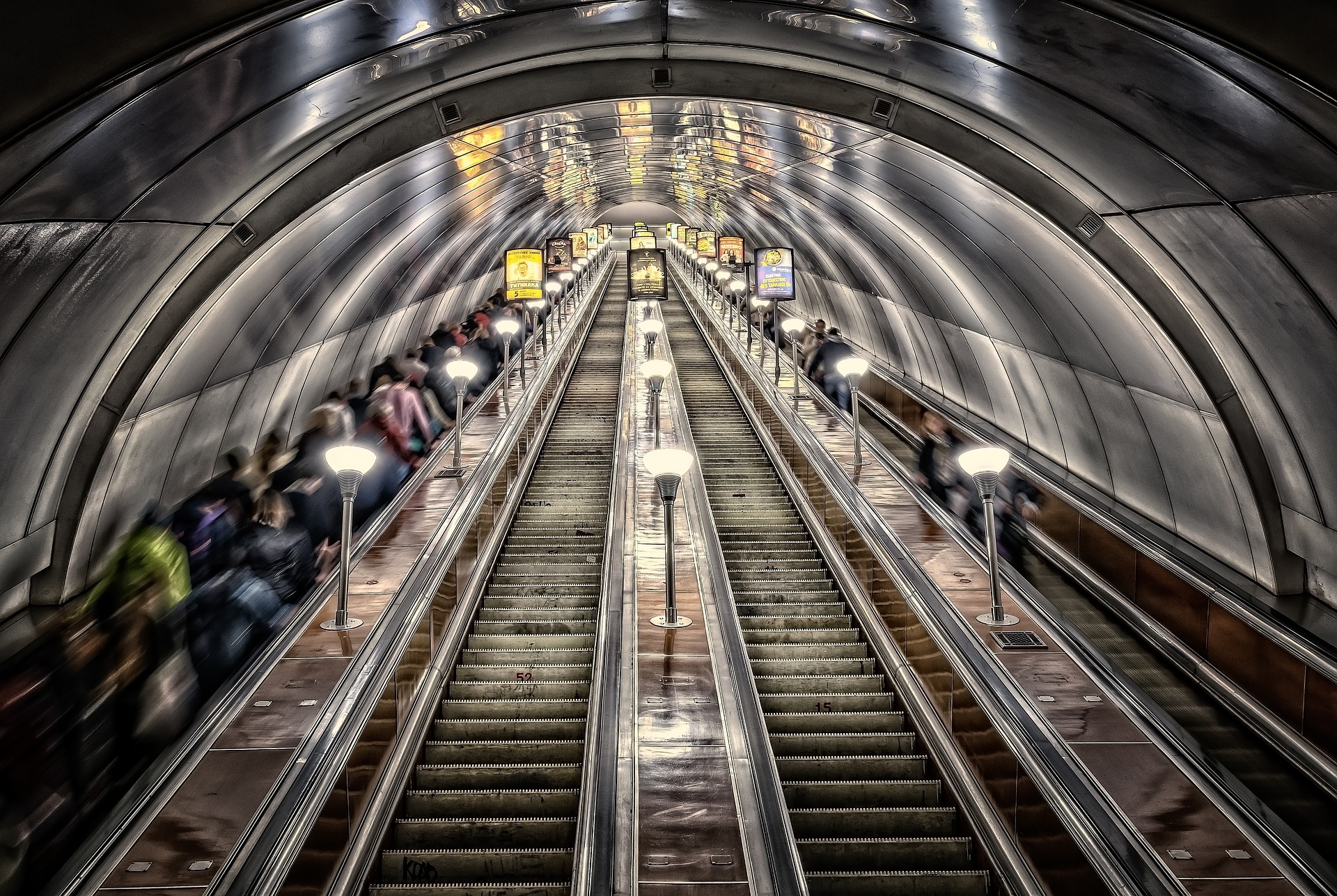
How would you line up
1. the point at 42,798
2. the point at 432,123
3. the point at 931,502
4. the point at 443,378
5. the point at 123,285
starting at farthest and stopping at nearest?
the point at 443,378 → the point at 931,502 → the point at 432,123 → the point at 123,285 → the point at 42,798

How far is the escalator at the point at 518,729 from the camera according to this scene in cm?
531

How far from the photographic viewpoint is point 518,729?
7.01m

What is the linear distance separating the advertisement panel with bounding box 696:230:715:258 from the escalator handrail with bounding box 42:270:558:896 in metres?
33.1

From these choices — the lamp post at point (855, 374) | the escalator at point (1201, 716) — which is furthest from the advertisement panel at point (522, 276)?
the escalator at point (1201, 716)

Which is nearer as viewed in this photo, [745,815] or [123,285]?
[745,815]

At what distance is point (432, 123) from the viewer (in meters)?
9.19

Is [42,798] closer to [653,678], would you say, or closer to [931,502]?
[653,678]

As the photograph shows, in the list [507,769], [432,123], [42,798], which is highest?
[432,123]

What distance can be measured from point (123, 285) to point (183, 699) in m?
3.99

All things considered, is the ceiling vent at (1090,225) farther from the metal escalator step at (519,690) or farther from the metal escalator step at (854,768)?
the metal escalator step at (519,690)

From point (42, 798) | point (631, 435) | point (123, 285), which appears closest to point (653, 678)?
point (42, 798)

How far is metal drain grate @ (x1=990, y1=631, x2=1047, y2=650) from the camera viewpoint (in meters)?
6.55

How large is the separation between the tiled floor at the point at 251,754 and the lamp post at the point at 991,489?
183 inches

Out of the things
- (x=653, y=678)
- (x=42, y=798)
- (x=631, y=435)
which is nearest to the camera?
(x=42, y=798)
